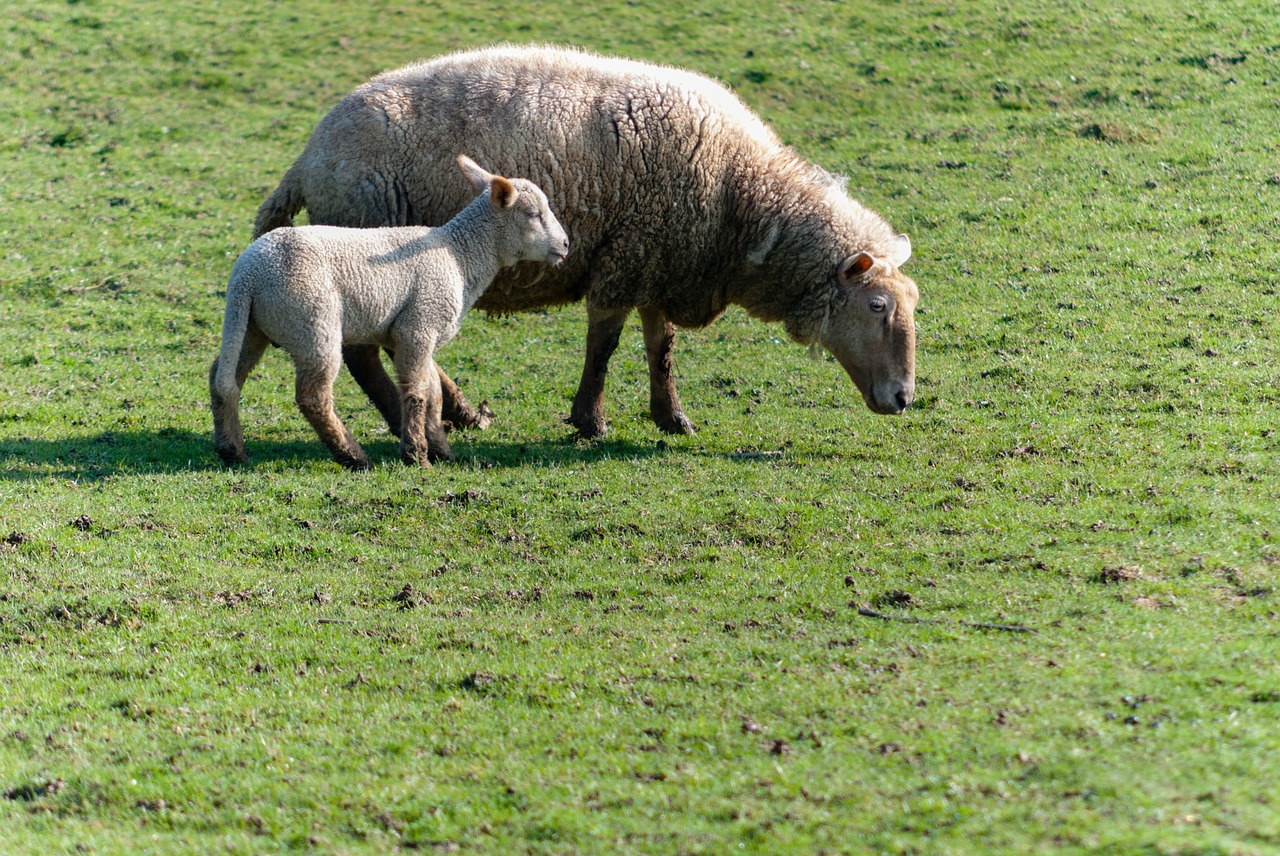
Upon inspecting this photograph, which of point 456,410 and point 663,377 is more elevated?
point 663,377

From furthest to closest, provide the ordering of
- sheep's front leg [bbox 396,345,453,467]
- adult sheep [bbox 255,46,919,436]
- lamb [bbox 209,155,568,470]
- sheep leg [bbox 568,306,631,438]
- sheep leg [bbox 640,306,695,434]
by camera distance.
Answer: sheep leg [bbox 640,306,695,434] < sheep leg [bbox 568,306,631,438] < adult sheep [bbox 255,46,919,436] < sheep's front leg [bbox 396,345,453,467] < lamb [bbox 209,155,568,470]

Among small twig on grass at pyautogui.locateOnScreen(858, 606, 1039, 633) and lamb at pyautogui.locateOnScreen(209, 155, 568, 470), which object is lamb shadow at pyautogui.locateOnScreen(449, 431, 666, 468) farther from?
small twig on grass at pyautogui.locateOnScreen(858, 606, 1039, 633)

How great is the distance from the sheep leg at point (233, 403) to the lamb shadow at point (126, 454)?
0.17 m

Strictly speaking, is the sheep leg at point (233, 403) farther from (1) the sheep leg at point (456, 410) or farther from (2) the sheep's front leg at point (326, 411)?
(1) the sheep leg at point (456, 410)

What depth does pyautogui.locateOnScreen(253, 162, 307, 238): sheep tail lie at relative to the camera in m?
11.3

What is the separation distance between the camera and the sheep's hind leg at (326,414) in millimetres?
9711

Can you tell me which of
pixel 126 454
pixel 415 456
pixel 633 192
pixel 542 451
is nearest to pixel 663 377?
pixel 542 451

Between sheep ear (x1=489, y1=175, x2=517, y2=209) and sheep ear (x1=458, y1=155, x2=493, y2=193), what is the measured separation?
0.22 metres

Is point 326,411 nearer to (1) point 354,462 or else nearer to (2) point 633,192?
(1) point 354,462

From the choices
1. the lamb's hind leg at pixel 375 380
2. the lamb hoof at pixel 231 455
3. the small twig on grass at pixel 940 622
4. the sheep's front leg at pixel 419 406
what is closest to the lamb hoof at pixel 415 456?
the sheep's front leg at pixel 419 406

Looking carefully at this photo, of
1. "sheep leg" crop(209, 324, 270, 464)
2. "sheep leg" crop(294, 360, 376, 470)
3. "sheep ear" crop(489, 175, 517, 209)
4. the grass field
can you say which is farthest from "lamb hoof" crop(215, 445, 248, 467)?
"sheep ear" crop(489, 175, 517, 209)

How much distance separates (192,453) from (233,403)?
1.01m

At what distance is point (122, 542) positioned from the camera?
8727 millimetres

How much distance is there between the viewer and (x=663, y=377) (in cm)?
1153
